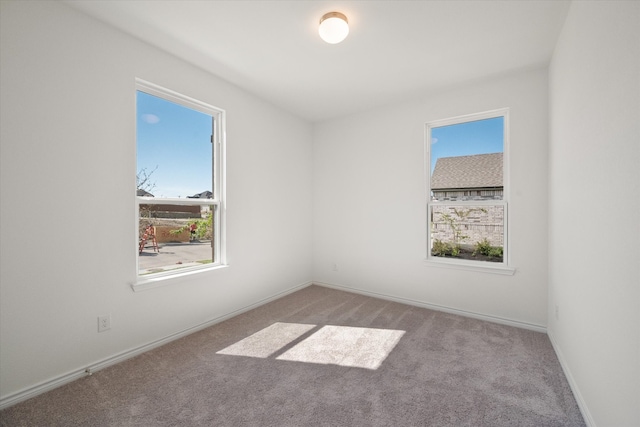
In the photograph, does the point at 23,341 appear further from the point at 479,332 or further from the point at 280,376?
the point at 479,332

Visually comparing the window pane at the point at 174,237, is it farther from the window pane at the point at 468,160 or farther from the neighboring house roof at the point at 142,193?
the window pane at the point at 468,160

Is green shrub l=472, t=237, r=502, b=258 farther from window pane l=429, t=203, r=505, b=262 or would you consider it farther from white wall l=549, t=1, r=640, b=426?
white wall l=549, t=1, r=640, b=426

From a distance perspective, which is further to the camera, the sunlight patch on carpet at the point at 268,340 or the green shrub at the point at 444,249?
the green shrub at the point at 444,249

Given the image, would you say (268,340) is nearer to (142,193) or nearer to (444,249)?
(142,193)

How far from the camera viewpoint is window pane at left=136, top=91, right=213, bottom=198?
8.41ft

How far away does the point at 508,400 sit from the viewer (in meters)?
1.83

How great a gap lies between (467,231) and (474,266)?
424mm

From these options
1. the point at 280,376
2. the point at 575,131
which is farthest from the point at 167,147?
the point at 575,131

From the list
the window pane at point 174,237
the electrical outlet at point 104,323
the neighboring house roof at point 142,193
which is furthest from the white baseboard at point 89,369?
the neighboring house roof at point 142,193

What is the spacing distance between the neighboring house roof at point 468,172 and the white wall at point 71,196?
289 centimetres

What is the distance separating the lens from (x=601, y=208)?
58.3 inches

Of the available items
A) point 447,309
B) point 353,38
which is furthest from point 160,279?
point 447,309

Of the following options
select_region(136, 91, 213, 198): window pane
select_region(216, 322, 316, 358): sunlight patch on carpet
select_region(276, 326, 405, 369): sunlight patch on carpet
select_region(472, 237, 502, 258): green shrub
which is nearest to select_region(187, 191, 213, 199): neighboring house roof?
select_region(136, 91, 213, 198): window pane

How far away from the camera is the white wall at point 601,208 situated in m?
1.17
